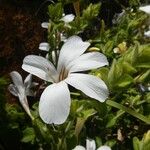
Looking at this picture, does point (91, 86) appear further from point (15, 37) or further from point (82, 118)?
point (15, 37)

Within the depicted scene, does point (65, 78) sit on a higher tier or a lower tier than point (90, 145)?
higher

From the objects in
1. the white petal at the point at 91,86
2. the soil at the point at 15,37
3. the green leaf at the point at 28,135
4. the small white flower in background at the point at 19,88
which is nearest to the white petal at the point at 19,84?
the small white flower in background at the point at 19,88

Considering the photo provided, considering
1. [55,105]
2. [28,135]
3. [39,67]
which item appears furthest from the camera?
[28,135]

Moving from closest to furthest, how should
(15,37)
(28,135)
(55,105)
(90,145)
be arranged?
(55,105), (90,145), (28,135), (15,37)

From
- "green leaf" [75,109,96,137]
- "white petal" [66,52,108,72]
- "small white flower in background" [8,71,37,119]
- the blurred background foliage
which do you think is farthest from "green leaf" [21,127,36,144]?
"white petal" [66,52,108,72]

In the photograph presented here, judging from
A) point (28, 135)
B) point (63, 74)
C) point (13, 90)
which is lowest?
point (28, 135)

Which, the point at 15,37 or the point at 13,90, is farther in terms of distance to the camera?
the point at 15,37

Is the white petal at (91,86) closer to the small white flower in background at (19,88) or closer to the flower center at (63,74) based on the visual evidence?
the flower center at (63,74)

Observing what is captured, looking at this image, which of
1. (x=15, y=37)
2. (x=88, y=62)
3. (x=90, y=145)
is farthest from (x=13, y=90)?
(x=15, y=37)
